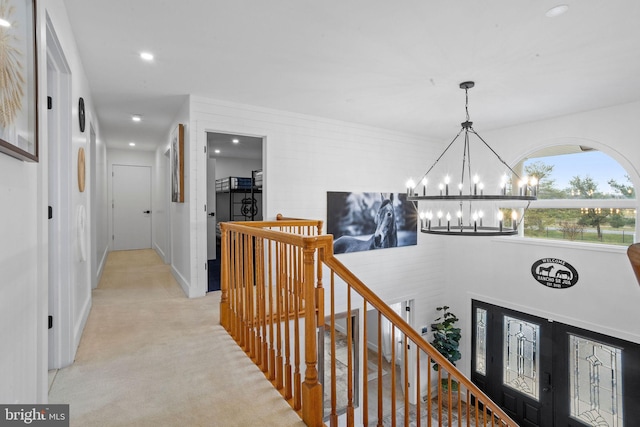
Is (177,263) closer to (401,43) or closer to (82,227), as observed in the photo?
(82,227)

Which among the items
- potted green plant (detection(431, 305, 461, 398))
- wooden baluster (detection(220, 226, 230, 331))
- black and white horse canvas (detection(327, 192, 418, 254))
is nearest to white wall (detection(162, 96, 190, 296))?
wooden baluster (detection(220, 226, 230, 331))

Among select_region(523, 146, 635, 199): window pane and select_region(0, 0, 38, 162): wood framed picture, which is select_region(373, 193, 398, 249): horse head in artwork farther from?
select_region(0, 0, 38, 162): wood framed picture

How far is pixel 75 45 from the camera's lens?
271 centimetres

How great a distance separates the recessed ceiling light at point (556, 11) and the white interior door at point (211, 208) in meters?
5.35

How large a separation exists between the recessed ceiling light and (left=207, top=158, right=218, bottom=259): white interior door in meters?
5.35

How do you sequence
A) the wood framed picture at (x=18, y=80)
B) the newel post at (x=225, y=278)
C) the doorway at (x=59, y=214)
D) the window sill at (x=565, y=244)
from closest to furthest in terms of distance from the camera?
the wood framed picture at (x=18, y=80) → the doorway at (x=59, y=214) → the newel post at (x=225, y=278) → the window sill at (x=565, y=244)

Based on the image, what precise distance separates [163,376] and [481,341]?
549 cm

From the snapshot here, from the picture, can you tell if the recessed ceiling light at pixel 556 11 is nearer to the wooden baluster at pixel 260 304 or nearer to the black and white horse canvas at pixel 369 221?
the wooden baluster at pixel 260 304

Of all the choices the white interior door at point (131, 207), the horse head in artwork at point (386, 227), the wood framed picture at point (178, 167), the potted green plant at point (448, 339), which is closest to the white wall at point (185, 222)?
the wood framed picture at point (178, 167)

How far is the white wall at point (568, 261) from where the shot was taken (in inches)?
169

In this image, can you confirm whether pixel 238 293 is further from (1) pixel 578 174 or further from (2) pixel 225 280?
(1) pixel 578 174

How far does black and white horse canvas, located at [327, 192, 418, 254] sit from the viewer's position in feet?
17.3

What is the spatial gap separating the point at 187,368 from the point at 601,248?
5.23 m

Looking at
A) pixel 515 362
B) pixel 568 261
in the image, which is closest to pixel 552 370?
pixel 515 362
